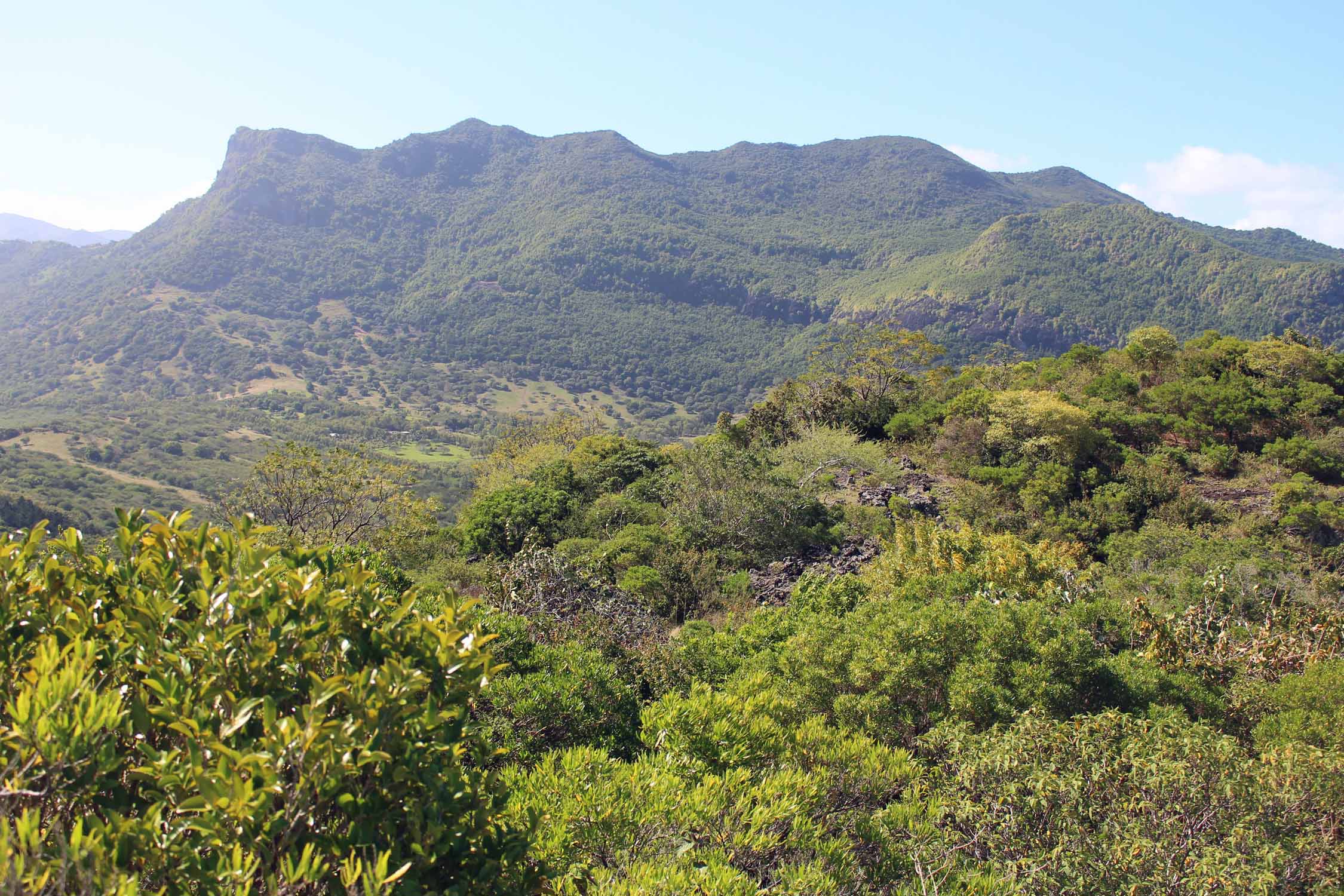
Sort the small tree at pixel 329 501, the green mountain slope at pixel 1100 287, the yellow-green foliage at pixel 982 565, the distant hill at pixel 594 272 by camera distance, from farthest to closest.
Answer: the distant hill at pixel 594 272, the green mountain slope at pixel 1100 287, the small tree at pixel 329 501, the yellow-green foliage at pixel 982 565

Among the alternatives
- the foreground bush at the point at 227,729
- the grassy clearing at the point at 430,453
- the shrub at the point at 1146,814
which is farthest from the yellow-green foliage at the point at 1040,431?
the grassy clearing at the point at 430,453

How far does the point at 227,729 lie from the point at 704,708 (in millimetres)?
3504

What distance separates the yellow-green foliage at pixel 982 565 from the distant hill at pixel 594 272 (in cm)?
7686

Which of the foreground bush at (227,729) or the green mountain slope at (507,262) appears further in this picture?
the green mountain slope at (507,262)

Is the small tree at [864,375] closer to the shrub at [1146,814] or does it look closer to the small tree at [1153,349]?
the small tree at [1153,349]

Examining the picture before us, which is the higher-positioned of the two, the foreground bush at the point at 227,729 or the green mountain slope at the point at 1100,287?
the green mountain slope at the point at 1100,287

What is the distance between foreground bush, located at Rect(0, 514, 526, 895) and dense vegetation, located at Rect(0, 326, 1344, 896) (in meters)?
0.01

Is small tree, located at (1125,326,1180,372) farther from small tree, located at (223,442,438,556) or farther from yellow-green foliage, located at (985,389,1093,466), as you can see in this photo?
small tree, located at (223,442,438,556)

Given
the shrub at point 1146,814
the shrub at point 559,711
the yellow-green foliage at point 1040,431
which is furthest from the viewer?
the yellow-green foliage at point 1040,431

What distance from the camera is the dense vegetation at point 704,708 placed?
211 centimetres

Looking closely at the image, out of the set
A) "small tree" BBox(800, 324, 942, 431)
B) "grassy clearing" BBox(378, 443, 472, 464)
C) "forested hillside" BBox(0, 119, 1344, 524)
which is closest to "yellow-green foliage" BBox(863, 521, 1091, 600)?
"small tree" BBox(800, 324, 942, 431)

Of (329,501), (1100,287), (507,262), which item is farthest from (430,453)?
(1100,287)

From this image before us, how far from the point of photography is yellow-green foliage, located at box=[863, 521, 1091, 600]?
9.91 metres

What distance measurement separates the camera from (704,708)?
5.11m
